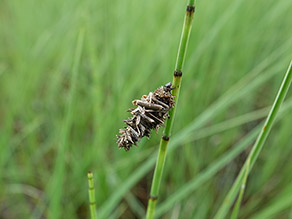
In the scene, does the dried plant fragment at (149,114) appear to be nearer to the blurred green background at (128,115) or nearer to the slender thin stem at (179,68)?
the slender thin stem at (179,68)

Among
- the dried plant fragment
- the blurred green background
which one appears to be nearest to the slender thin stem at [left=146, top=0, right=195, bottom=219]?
the dried plant fragment

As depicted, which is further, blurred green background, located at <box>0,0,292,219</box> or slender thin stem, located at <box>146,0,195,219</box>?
blurred green background, located at <box>0,0,292,219</box>

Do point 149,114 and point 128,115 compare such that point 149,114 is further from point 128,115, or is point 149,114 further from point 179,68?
point 128,115

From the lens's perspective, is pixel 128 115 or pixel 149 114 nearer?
pixel 149 114

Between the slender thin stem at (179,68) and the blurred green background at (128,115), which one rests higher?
the blurred green background at (128,115)

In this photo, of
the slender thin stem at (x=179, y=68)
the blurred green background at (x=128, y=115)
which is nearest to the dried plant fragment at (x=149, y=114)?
the slender thin stem at (x=179, y=68)

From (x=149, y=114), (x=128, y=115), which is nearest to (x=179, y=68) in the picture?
(x=149, y=114)

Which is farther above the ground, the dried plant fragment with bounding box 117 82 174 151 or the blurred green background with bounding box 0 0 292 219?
the blurred green background with bounding box 0 0 292 219

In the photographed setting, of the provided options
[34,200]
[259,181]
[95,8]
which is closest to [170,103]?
[259,181]

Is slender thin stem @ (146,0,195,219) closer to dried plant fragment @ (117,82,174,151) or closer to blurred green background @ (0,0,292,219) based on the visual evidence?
dried plant fragment @ (117,82,174,151)
